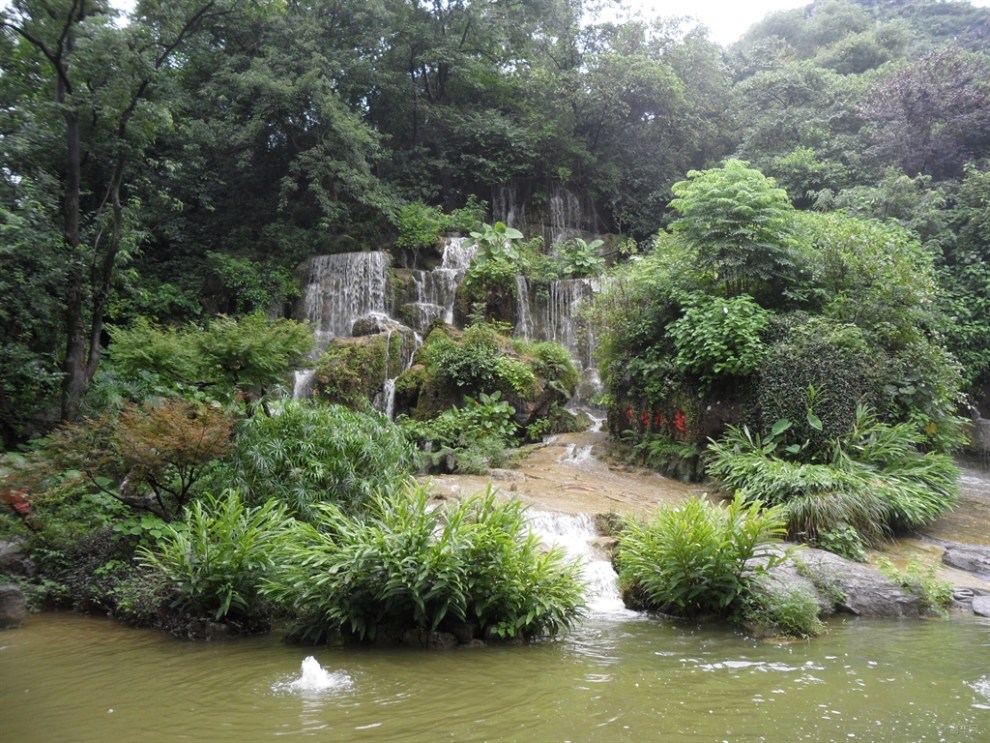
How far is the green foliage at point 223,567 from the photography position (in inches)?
249

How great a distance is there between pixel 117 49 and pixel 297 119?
33.3ft

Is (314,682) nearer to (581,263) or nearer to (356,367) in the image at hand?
(356,367)

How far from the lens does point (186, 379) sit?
10.7 m

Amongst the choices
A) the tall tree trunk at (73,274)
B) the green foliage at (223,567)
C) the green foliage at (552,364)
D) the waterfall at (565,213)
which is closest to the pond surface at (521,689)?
the green foliage at (223,567)

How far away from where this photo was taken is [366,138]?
20.5m

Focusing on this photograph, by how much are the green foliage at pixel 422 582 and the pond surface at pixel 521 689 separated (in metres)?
0.28

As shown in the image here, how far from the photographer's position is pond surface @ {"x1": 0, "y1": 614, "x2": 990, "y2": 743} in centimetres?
410

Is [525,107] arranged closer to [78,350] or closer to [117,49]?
[117,49]

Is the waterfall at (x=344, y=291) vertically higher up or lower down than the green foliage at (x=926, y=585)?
higher up

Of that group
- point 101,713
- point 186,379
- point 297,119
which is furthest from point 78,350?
point 297,119

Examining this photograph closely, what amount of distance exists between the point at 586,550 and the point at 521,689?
3963 mm

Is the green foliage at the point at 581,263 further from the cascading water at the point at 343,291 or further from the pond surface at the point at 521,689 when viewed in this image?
the pond surface at the point at 521,689

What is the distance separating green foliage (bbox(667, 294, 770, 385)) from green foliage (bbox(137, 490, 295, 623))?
861 centimetres

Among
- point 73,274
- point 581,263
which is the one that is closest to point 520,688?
point 73,274
